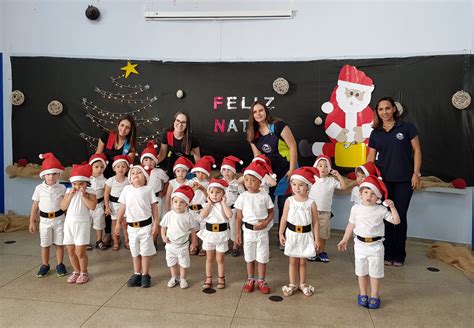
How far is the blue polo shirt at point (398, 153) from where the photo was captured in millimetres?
3654

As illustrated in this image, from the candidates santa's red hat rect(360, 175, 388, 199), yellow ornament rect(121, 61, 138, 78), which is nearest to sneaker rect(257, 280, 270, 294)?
santa's red hat rect(360, 175, 388, 199)

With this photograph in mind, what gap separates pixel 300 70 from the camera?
187 inches

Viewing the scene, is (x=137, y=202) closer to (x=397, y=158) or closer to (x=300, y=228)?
(x=300, y=228)

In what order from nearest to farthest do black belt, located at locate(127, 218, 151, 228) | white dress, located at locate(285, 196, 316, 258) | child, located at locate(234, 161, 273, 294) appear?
1. white dress, located at locate(285, 196, 316, 258)
2. child, located at locate(234, 161, 273, 294)
3. black belt, located at locate(127, 218, 151, 228)

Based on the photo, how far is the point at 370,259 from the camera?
2.83 metres

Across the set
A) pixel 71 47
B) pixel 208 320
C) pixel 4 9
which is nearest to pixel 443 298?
pixel 208 320

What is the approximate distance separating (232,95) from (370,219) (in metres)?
2.60

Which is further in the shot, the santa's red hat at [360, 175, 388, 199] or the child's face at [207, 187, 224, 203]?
the child's face at [207, 187, 224, 203]

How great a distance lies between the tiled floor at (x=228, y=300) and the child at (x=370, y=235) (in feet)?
0.48

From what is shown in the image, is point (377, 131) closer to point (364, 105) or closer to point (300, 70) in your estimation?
point (364, 105)

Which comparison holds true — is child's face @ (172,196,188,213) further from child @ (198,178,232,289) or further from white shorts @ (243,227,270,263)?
white shorts @ (243,227,270,263)

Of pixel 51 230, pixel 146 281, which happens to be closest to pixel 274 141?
pixel 146 281

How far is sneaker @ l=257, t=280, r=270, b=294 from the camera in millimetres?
3070

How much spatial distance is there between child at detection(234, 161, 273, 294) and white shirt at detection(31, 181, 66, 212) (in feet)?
4.87
